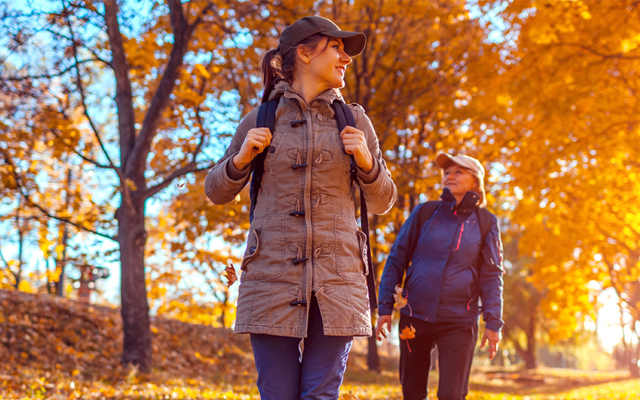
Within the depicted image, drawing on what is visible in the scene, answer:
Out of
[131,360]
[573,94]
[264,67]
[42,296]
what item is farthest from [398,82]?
[264,67]

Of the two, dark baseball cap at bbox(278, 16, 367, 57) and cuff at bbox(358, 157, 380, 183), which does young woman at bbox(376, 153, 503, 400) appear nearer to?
cuff at bbox(358, 157, 380, 183)

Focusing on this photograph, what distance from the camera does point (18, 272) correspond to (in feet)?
65.6

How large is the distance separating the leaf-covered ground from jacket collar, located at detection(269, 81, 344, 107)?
470cm

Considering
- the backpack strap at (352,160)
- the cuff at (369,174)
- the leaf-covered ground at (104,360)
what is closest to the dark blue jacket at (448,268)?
the backpack strap at (352,160)

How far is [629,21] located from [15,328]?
10.5 m

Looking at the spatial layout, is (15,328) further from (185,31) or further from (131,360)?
(185,31)

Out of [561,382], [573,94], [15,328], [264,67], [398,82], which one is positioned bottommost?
[561,382]

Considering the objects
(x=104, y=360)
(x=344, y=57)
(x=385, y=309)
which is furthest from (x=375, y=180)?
(x=104, y=360)

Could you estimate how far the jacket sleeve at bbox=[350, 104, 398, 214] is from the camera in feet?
7.45

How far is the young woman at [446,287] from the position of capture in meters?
3.71

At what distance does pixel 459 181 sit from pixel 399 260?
2.66 ft

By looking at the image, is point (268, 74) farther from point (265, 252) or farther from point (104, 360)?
point (104, 360)

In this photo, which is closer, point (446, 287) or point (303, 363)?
point (303, 363)

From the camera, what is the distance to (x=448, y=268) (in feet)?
12.7
